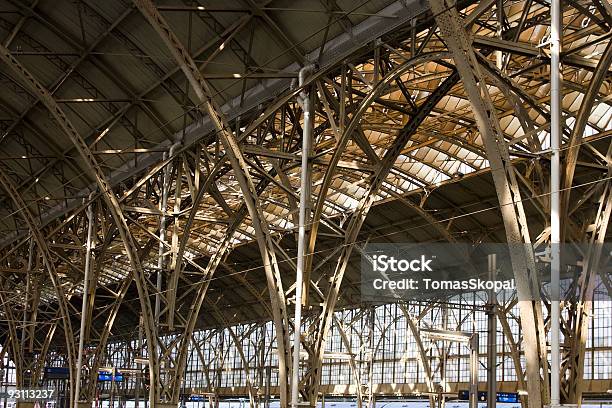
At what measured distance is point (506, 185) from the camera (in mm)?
18812

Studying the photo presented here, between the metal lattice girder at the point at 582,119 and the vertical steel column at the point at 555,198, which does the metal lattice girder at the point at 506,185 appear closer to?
the metal lattice girder at the point at 582,119

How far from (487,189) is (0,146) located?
23542mm

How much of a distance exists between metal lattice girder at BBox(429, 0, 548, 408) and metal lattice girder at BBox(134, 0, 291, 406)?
9.33 meters

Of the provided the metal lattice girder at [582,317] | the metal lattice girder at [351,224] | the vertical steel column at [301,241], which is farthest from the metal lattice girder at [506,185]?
the vertical steel column at [301,241]

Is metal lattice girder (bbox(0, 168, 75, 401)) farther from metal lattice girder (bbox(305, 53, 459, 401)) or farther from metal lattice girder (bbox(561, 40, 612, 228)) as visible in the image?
metal lattice girder (bbox(561, 40, 612, 228))

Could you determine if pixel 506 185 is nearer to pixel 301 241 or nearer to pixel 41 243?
pixel 301 241

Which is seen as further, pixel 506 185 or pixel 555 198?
pixel 506 185

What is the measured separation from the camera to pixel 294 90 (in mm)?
25781

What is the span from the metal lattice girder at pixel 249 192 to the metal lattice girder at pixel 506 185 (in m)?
9.33

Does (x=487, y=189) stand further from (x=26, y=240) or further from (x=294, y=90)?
(x=26, y=240)

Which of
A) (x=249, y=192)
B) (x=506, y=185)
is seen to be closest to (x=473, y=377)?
(x=506, y=185)

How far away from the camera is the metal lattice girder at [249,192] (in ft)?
84.5

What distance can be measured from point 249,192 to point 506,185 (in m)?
9.93

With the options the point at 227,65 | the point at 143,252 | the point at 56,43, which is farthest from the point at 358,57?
the point at 143,252
